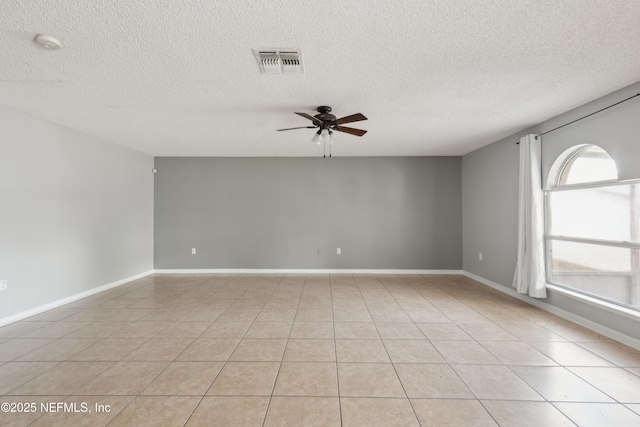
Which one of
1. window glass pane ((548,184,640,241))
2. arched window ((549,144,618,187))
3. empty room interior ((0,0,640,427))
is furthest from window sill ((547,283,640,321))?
arched window ((549,144,618,187))

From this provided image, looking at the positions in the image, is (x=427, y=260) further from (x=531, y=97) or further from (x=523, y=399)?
(x=523, y=399)

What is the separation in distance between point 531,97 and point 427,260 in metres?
3.87

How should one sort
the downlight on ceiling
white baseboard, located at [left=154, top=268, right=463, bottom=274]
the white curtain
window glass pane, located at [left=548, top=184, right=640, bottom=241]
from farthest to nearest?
white baseboard, located at [left=154, top=268, right=463, bottom=274] → the white curtain → window glass pane, located at [left=548, top=184, right=640, bottom=241] → the downlight on ceiling

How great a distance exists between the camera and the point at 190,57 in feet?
7.25

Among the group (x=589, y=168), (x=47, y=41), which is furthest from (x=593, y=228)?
(x=47, y=41)

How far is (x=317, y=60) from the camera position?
2268mm

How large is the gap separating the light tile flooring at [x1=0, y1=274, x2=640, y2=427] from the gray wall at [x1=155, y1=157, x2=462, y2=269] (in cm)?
211

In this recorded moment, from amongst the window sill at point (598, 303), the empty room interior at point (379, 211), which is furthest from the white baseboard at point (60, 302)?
the window sill at point (598, 303)

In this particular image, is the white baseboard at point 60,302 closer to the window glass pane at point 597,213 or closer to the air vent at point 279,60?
the air vent at point 279,60

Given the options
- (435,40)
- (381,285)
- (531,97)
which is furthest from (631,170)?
(381,285)

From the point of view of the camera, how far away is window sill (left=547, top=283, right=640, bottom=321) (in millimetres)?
2668

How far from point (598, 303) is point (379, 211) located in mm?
3717

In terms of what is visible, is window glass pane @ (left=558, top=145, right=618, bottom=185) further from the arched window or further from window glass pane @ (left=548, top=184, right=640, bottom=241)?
window glass pane @ (left=548, top=184, right=640, bottom=241)

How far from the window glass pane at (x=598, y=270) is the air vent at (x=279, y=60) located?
12.8 feet
